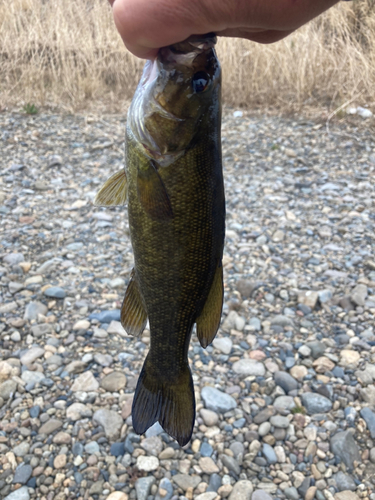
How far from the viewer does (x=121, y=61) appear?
912 centimetres

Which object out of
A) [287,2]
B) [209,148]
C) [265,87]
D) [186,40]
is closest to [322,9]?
[287,2]

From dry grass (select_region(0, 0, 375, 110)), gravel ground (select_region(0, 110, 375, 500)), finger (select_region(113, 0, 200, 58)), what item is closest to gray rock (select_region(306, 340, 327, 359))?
gravel ground (select_region(0, 110, 375, 500))

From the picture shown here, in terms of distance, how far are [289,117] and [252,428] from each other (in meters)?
6.23

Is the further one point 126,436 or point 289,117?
point 289,117

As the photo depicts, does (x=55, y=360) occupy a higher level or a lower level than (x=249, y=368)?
higher

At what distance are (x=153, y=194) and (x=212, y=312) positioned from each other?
51 centimetres

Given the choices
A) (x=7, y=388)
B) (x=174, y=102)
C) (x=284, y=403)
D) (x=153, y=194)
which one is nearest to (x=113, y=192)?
(x=153, y=194)

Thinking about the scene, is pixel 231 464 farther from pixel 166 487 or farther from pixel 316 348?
pixel 316 348

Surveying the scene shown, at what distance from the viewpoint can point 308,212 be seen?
5.59 m

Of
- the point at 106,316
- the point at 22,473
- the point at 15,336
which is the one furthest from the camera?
the point at 106,316

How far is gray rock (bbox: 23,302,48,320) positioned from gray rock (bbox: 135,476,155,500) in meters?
1.71

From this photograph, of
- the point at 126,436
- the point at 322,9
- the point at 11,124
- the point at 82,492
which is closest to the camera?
the point at 322,9

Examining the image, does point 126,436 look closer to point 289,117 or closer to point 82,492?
point 82,492

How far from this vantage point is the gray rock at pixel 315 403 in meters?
3.17
